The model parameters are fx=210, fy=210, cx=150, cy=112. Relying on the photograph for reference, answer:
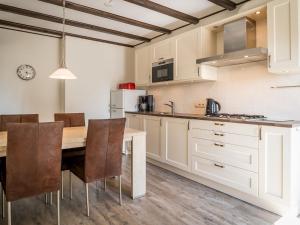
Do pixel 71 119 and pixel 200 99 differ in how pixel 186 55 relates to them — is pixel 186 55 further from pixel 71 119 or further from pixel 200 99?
pixel 71 119

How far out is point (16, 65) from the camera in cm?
382

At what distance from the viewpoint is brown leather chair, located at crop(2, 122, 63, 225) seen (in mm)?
1558

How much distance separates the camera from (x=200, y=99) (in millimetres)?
3527

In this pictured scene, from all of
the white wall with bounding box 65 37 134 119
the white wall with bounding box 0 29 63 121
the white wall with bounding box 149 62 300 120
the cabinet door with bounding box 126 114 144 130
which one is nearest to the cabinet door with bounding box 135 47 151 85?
the white wall with bounding box 65 37 134 119


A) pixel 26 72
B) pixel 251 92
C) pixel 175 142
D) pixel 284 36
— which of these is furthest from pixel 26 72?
pixel 284 36

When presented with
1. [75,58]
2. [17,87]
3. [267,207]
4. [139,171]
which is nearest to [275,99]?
[267,207]

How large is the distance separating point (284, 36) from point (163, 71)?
1.98m

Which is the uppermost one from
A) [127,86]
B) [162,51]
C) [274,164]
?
[162,51]

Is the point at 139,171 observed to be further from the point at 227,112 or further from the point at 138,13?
the point at 138,13

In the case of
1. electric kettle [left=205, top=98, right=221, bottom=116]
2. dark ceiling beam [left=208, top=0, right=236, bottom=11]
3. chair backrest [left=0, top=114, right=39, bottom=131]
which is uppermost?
dark ceiling beam [left=208, top=0, right=236, bottom=11]

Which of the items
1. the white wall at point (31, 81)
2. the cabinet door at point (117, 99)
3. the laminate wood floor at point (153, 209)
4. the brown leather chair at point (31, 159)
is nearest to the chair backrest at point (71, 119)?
the laminate wood floor at point (153, 209)

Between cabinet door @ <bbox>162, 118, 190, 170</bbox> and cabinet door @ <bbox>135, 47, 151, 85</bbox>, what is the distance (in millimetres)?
1277

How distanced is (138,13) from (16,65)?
2.41m

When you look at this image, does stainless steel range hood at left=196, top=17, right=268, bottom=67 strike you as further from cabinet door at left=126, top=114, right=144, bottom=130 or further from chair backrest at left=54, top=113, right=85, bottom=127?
chair backrest at left=54, top=113, right=85, bottom=127
